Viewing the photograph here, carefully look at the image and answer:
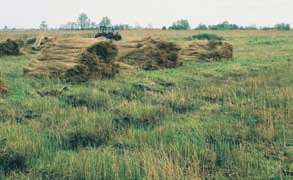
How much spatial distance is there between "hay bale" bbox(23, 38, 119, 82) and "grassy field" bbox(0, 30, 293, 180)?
0.75m

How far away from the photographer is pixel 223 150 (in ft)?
14.6

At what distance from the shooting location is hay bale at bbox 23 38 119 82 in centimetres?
978

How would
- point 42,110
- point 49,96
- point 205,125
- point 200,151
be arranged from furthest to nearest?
1. point 49,96
2. point 42,110
3. point 205,125
4. point 200,151

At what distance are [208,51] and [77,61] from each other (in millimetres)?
7592

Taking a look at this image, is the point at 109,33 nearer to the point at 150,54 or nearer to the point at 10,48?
the point at 10,48

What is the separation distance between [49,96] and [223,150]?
14.7ft

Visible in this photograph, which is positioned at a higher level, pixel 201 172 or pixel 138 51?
pixel 138 51

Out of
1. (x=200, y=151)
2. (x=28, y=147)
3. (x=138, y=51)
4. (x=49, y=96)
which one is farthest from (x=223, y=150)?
(x=138, y=51)

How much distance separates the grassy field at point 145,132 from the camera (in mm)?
3916

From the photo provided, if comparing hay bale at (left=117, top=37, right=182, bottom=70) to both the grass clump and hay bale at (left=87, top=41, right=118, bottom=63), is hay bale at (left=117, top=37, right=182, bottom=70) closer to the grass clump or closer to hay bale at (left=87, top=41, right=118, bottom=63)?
hay bale at (left=87, top=41, right=118, bottom=63)

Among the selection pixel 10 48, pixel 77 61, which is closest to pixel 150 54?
pixel 77 61

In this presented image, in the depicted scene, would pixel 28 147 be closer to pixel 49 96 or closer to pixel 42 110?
pixel 42 110

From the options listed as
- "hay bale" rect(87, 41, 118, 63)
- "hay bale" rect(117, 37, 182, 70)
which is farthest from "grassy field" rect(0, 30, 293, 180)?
"hay bale" rect(117, 37, 182, 70)

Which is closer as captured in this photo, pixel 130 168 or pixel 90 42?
pixel 130 168
